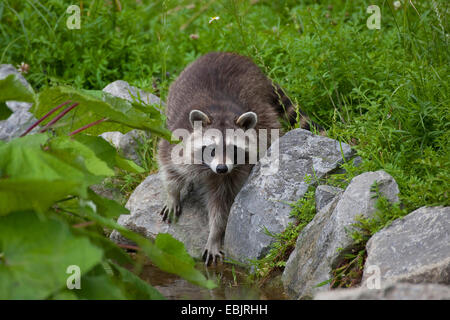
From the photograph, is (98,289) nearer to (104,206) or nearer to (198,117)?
(104,206)

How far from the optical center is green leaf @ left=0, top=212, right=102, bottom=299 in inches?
83.6

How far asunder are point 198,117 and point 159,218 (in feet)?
2.77

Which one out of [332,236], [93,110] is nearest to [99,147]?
[93,110]

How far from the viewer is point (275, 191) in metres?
4.20

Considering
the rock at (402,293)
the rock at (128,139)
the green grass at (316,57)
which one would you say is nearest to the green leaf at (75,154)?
the rock at (402,293)

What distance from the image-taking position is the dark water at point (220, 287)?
359cm

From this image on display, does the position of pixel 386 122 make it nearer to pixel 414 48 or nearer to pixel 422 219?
pixel 414 48

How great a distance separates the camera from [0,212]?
2264mm

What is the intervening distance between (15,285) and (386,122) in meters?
2.89

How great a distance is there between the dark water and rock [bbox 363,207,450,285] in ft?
2.30

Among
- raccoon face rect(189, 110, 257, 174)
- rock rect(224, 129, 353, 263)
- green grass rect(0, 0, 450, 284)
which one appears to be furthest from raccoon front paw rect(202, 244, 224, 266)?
green grass rect(0, 0, 450, 284)

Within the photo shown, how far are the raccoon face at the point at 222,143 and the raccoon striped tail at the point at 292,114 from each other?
430mm
